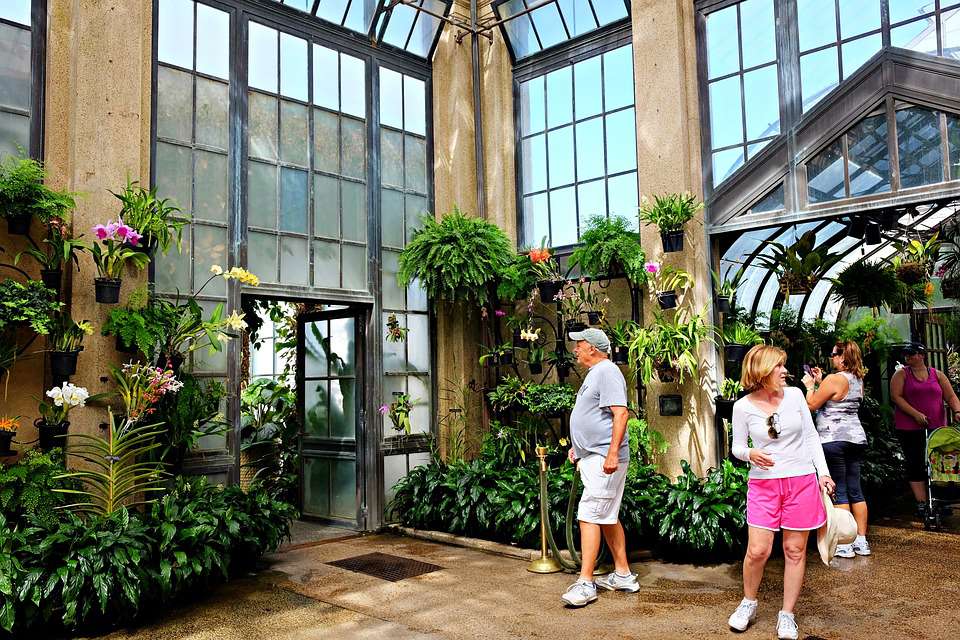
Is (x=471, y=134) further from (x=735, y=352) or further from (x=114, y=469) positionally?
(x=114, y=469)

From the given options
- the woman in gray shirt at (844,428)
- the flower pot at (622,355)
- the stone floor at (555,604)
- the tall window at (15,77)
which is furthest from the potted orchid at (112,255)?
the woman in gray shirt at (844,428)

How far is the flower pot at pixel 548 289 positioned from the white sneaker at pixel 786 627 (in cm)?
347

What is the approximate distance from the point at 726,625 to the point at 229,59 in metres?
5.48

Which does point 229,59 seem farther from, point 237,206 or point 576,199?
point 576,199

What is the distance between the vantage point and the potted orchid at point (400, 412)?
270 inches

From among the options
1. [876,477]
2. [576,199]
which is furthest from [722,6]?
[876,477]

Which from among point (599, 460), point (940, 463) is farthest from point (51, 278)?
point (940, 463)

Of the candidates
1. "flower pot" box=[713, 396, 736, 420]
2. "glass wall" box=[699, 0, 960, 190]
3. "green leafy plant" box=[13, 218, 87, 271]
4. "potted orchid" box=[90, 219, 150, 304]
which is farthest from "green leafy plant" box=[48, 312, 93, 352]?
"glass wall" box=[699, 0, 960, 190]

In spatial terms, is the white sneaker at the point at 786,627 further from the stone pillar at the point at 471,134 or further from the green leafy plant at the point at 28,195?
the green leafy plant at the point at 28,195

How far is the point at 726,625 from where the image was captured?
3.86 metres

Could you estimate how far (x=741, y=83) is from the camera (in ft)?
20.4

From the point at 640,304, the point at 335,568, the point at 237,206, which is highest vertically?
the point at 237,206

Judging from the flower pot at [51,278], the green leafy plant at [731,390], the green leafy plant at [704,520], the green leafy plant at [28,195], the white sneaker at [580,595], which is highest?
the green leafy plant at [28,195]

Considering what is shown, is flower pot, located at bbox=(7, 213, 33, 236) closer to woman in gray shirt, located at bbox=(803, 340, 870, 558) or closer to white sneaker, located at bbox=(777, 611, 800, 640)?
white sneaker, located at bbox=(777, 611, 800, 640)
